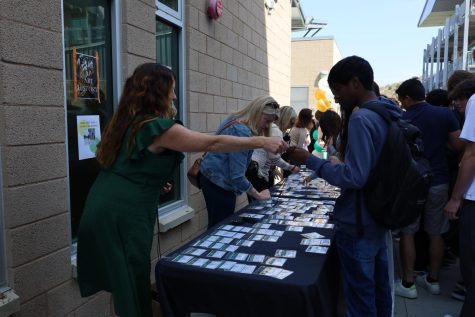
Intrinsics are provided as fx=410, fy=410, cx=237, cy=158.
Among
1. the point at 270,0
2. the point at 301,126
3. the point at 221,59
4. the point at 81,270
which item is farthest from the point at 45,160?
the point at 270,0

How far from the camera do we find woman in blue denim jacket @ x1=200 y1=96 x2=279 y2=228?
10.1ft

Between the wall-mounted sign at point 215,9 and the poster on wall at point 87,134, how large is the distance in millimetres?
2399

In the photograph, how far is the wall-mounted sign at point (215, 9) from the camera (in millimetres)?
4883

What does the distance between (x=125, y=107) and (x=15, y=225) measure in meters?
0.97

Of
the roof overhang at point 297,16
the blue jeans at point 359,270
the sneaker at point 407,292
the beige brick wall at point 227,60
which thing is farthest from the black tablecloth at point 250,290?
the roof overhang at point 297,16

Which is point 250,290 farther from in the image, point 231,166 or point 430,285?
point 430,285

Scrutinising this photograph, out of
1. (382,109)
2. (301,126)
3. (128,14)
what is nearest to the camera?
(382,109)

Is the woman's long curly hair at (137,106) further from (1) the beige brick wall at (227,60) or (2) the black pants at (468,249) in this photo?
(1) the beige brick wall at (227,60)

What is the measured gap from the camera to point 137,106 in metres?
2.05

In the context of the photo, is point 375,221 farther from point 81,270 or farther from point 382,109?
point 81,270

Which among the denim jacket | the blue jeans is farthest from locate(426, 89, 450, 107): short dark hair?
the blue jeans

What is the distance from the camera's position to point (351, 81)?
6.74ft

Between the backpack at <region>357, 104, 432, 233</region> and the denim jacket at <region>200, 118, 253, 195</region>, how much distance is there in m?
1.19

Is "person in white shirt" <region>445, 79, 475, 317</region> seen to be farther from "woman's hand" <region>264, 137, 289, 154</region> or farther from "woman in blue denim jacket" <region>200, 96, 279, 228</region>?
"woman in blue denim jacket" <region>200, 96, 279, 228</region>
